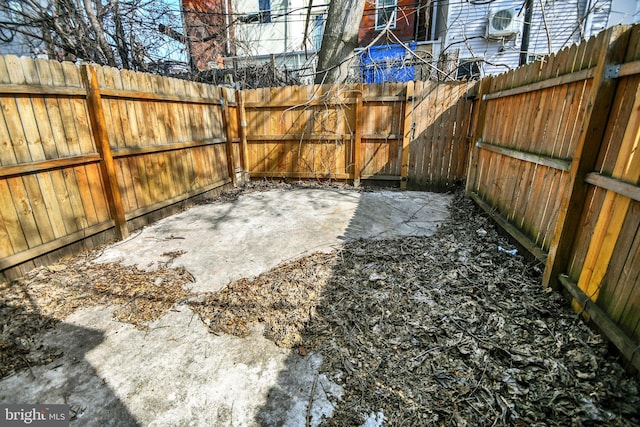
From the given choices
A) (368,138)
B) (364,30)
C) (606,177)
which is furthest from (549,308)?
(364,30)

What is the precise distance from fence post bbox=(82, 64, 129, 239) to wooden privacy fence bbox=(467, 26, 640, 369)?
14.4 ft

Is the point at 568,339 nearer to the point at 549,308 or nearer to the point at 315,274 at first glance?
the point at 549,308

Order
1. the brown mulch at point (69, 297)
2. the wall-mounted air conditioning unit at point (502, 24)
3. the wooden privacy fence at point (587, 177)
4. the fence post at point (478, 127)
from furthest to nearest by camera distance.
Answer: the wall-mounted air conditioning unit at point (502, 24) < the fence post at point (478, 127) < the brown mulch at point (69, 297) < the wooden privacy fence at point (587, 177)

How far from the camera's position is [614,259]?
1776 mm

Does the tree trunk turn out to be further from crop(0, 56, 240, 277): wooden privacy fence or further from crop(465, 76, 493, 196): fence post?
crop(0, 56, 240, 277): wooden privacy fence

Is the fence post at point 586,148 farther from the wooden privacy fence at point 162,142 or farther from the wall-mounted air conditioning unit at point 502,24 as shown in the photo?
the wall-mounted air conditioning unit at point 502,24

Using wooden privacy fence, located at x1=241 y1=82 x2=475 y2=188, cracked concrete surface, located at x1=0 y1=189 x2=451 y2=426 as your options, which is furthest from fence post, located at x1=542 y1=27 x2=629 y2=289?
wooden privacy fence, located at x1=241 y1=82 x2=475 y2=188

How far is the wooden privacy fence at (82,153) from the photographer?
2.67 m

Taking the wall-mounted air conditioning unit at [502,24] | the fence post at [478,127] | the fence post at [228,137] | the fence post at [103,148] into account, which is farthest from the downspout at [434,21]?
the fence post at [103,148]

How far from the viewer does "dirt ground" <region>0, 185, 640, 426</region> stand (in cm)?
155

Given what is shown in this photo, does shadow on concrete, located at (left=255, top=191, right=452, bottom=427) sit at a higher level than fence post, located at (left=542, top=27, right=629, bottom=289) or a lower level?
lower

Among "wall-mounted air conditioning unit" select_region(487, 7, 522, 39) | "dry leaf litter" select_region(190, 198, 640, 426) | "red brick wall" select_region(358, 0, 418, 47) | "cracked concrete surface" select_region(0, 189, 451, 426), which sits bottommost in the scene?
"cracked concrete surface" select_region(0, 189, 451, 426)

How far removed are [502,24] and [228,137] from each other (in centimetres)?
990

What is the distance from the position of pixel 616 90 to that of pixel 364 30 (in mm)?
12869
